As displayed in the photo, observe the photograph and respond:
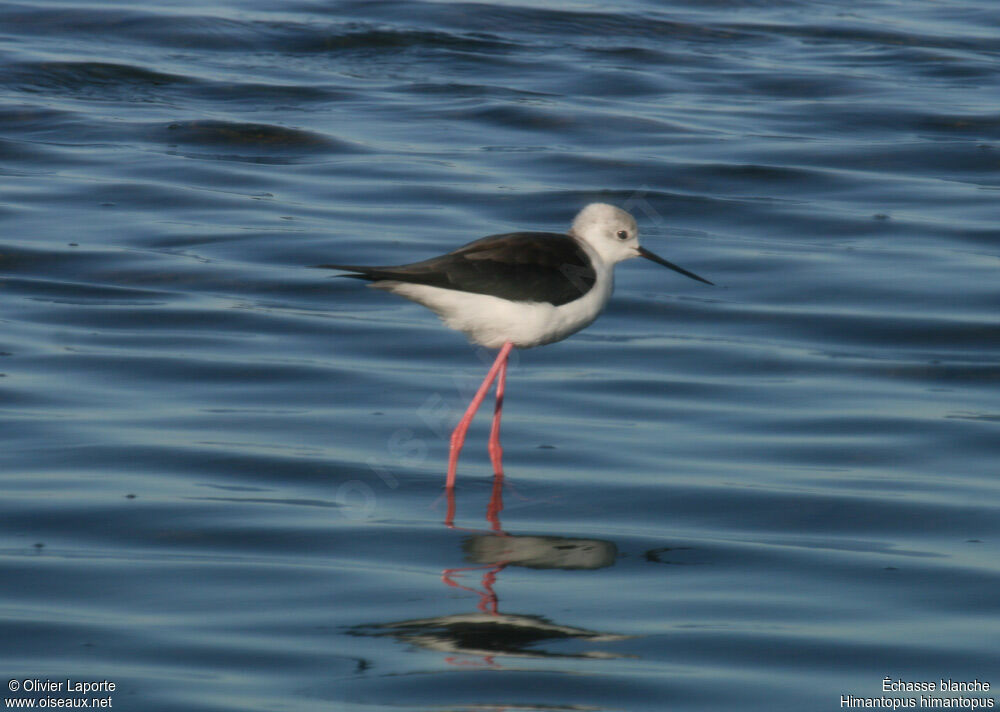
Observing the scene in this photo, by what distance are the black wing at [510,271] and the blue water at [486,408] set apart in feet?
2.96

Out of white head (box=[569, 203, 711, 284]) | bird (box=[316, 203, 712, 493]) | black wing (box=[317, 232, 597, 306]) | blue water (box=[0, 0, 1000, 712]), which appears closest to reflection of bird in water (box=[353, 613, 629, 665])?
blue water (box=[0, 0, 1000, 712])

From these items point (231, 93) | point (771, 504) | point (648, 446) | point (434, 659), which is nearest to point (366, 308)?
point (648, 446)

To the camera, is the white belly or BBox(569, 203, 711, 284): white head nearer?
the white belly

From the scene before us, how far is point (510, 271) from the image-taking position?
24.3 feet

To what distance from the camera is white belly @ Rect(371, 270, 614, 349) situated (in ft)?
24.0

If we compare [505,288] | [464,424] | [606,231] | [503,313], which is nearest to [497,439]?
[464,424]

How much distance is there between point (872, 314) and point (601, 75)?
951 cm

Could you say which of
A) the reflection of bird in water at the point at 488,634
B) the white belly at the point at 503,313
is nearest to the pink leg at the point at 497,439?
the white belly at the point at 503,313

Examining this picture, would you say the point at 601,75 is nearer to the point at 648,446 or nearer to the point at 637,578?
the point at 648,446

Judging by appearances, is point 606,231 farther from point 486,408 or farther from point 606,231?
point 486,408

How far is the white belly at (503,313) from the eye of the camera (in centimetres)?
733

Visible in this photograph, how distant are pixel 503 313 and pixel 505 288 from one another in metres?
0.14

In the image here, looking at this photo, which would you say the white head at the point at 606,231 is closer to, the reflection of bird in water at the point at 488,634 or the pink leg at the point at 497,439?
the pink leg at the point at 497,439

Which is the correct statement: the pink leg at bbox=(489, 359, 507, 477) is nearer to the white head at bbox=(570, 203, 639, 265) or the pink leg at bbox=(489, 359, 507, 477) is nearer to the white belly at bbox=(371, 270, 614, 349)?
the white belly at bbox=(371, 270, 614, 349)
